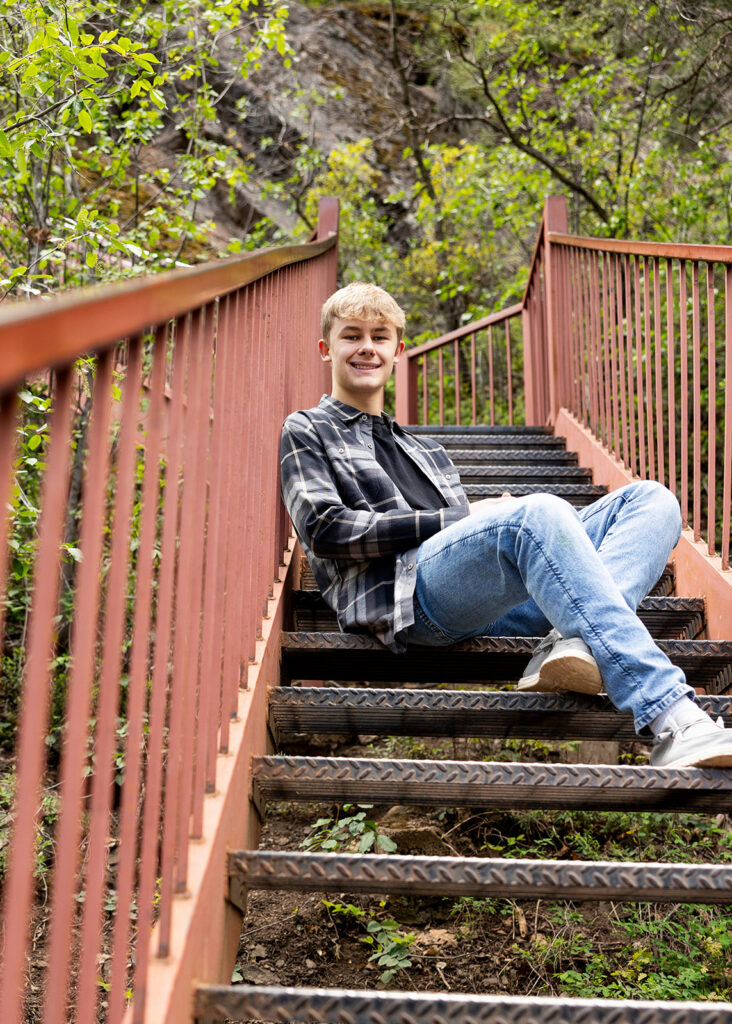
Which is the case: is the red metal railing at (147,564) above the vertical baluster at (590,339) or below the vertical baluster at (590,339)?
below

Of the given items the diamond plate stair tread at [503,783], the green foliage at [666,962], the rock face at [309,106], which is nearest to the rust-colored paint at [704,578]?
the diamond plate stair tread at [503,783]

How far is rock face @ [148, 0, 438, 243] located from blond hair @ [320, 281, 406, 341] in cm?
699

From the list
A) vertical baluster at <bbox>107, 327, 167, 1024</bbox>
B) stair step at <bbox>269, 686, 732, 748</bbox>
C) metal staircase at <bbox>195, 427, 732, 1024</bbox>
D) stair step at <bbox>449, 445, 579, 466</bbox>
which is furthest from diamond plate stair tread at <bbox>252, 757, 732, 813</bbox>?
stair step at <bbox>449, 445, 579, 466</bbox>

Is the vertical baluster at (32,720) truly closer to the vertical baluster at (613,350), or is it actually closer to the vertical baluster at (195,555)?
the vertical baluster at (195,555)

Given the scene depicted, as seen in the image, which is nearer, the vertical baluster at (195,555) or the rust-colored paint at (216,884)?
the rust-colored paint at (216,884)

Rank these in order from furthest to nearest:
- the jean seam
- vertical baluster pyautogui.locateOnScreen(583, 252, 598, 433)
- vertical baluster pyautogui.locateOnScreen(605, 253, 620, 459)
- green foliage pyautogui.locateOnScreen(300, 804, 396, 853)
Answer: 1. vertical baluster pyautogui.locateOnScreen(583, 252, 598, 433)
2. vertical baluster pyautogui.locateOnScreen(605, 253, 620, 459)
3. green foliage pyautogui.locateOnScreen(300, 804, 396, 853)
4. the jean seam

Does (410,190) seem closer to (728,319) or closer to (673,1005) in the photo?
(728,319)

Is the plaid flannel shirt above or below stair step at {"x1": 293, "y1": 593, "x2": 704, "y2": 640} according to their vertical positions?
above

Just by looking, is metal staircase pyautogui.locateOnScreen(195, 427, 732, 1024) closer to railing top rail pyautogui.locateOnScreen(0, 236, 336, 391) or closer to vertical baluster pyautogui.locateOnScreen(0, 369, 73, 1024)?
vertical baluster pyautogui.locateOnScreen(0, 369, 73, 1024)

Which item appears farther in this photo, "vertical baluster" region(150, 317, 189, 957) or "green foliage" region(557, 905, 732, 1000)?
"green foliage" region(557, 905, 732, 1000)

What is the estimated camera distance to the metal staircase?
122 centimetres

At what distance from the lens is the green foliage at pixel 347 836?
3053 mm

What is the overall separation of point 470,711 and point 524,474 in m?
1.99

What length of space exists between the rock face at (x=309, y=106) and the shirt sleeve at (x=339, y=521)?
7.44 meters
